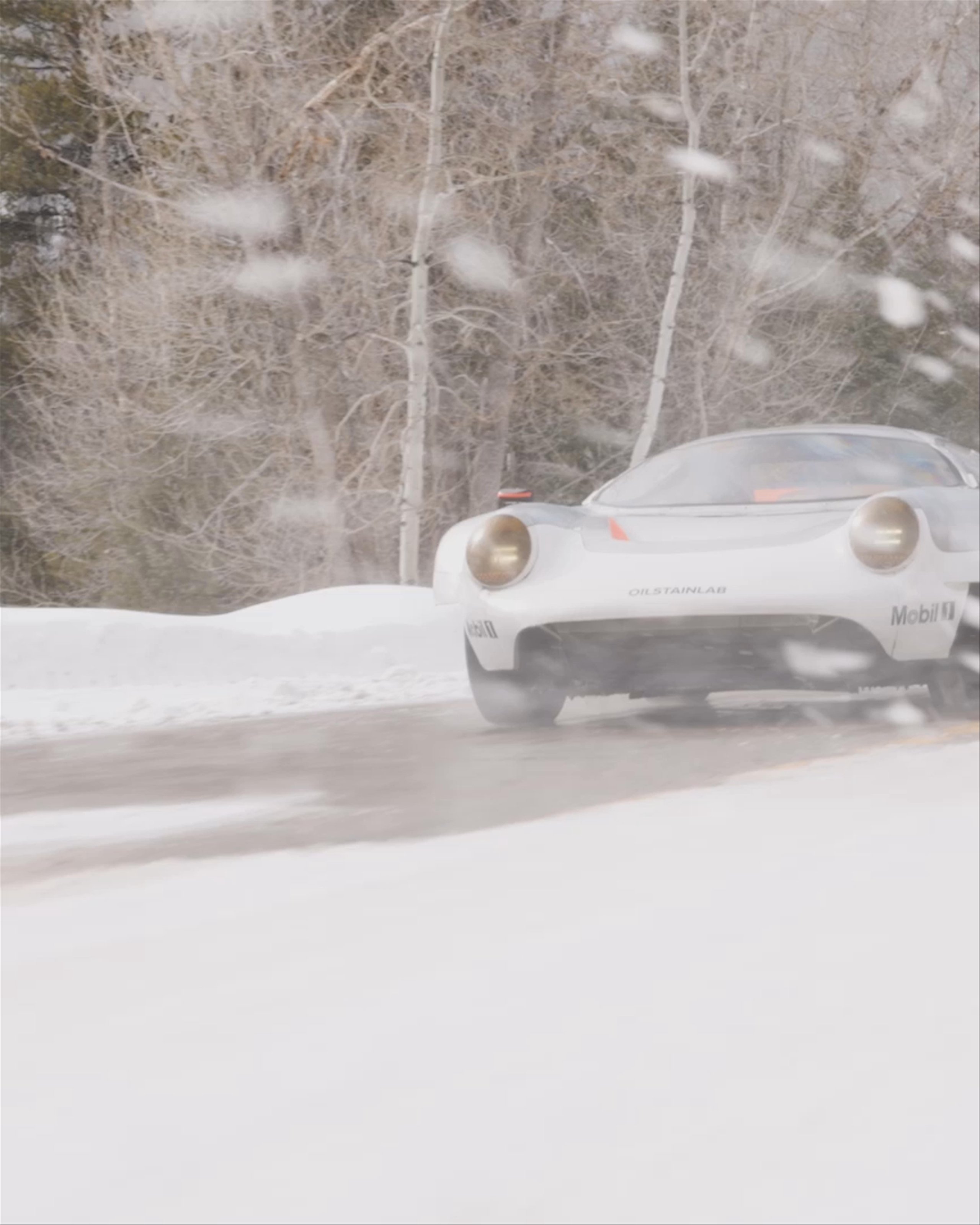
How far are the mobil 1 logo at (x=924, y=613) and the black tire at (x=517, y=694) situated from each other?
139 centimetres

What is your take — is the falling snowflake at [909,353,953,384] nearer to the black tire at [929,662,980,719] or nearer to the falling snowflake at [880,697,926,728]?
the falling snowflake at [880,697,926,728]

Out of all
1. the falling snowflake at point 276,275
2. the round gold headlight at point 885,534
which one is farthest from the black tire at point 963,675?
the falling snowflake at point 276,275

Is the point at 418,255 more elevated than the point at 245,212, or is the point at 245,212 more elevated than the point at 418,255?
the point at 418,255

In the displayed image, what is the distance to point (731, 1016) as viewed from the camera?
370 centimetres

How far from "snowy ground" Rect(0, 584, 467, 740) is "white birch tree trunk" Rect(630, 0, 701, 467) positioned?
12388mm

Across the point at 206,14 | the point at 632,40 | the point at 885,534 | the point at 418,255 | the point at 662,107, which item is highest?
the point at 885,534

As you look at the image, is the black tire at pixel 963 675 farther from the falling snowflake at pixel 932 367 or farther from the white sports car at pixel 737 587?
the falling snowflake at pixel 932 367

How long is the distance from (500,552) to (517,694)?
0.63 metres

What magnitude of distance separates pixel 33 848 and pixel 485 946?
185 cm

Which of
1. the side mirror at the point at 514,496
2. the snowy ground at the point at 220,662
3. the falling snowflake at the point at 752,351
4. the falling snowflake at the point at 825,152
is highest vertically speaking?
the side mirror at the point at 514,496

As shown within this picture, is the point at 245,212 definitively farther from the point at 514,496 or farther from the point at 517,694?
the point at 517,694

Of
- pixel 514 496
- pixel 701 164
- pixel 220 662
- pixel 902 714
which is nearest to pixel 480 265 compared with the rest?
pixel 701 164

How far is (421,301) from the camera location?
22281 mm

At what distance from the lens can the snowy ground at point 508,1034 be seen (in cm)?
284
